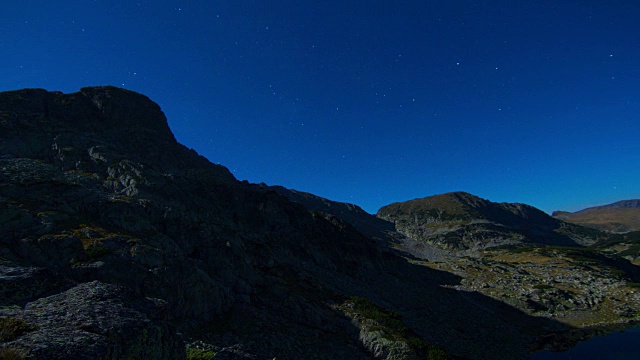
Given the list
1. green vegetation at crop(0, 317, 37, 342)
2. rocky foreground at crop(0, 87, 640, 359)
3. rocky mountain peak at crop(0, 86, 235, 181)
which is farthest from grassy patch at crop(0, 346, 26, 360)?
rocky mountain peak at crop(0, 86, 235, 181)

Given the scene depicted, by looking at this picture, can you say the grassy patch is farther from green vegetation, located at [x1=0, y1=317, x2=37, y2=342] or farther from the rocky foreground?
green vegetation, located at [x1=0, y1=317, x2=37, y2=342]

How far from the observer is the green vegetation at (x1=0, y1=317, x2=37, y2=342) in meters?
9.61

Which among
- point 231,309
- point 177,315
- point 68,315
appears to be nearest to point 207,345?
point 177,315

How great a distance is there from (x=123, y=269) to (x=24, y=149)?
218 ft

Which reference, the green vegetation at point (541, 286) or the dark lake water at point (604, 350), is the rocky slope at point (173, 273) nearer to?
the dark lake water at point (604, 350)

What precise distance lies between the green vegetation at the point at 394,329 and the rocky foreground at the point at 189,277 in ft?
1.19

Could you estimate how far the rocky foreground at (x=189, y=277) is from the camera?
14516 mm

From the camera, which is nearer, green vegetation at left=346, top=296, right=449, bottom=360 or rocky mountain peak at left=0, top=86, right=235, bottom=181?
green vegetation at left=346, top=296, right=449, bottom=360

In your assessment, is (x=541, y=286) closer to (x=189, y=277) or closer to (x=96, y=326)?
(x=189, y=277)

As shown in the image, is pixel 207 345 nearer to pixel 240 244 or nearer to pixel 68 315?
pixel 68 315

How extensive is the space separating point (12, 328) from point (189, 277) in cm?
2894

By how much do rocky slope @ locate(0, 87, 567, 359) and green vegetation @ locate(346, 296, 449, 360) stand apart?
0.32m

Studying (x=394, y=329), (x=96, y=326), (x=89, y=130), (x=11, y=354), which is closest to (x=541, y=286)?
(x=394, y=329)

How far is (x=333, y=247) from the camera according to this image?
97.3m
